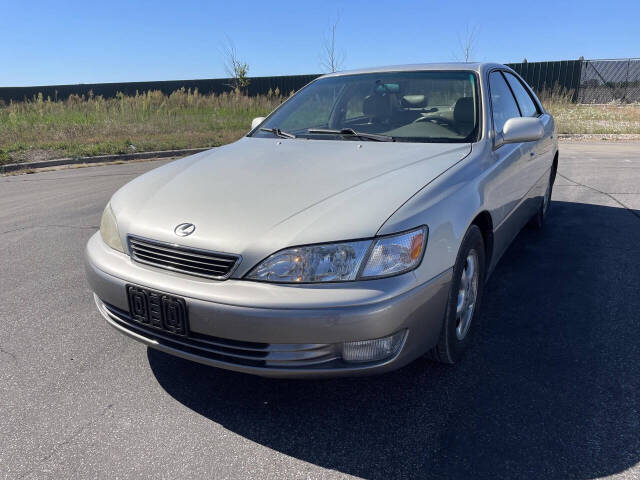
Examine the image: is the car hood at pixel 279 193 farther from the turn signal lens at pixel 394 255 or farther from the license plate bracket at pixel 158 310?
the license plate bracket at pixel 158 310

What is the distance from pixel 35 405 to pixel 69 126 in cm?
1282

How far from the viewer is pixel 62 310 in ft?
10.9

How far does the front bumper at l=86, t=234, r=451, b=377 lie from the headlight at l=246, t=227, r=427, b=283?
37mm

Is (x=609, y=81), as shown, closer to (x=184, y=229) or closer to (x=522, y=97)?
(x=522, y=97)

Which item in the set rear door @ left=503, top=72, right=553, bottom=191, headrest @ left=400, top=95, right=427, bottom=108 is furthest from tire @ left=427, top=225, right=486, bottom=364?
rear door @ left=503, top=72, right=553, bottom=191

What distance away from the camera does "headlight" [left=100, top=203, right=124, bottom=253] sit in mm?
2441

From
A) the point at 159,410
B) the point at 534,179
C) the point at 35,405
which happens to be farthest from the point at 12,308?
the point at 534,179

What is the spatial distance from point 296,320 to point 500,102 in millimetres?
2483

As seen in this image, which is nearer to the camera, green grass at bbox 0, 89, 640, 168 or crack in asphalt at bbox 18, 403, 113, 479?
crack in asphalt at bbox 18, 403, 113, 479

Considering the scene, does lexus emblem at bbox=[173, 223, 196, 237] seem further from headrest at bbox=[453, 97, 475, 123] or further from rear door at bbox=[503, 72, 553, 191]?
Answer: rear door at bbox=[503, 72, 553, 191]

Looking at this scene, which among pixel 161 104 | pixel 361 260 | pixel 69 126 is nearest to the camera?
pixel 361 260

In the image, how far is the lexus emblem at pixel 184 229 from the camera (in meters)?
2.15

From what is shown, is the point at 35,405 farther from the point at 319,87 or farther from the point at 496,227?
the point at 319,87

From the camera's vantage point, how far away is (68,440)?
2.11 metres
